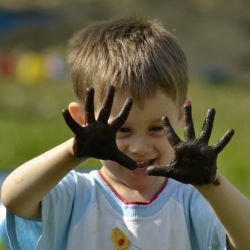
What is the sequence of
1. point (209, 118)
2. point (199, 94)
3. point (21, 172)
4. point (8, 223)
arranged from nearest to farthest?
point (209, 118) < point (21, 172) < point (8, 223) < point (199, 94)

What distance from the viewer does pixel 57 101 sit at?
841 centimetres

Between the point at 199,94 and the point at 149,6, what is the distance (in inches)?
259

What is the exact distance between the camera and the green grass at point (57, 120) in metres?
5.18

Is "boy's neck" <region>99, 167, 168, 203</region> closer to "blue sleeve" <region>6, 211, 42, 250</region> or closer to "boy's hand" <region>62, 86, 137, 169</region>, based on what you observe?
"blue sleeve" <region>6, 211, 42, 250</region>

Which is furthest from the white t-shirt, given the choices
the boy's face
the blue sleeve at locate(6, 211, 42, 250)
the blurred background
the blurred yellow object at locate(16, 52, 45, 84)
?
the blurred yellow object at locate(16, 52, 45, 84)

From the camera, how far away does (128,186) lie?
7.51 ft

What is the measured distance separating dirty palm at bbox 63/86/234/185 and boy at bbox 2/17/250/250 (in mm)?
70

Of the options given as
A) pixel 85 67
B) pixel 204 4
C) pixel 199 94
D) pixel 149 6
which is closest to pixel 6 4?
pixel 149 6

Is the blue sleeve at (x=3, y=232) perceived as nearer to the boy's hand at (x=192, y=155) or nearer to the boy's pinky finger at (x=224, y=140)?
the boy's hand at (x=192, y=155)

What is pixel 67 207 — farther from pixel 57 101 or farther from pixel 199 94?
pixel 199 94

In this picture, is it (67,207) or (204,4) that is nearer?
(67,207)

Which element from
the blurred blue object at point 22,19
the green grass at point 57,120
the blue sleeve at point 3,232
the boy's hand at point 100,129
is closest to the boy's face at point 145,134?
the boy's hand at point 100,129

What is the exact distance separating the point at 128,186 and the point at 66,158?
1.27ft

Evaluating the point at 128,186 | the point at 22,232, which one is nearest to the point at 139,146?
the point at 128,186
